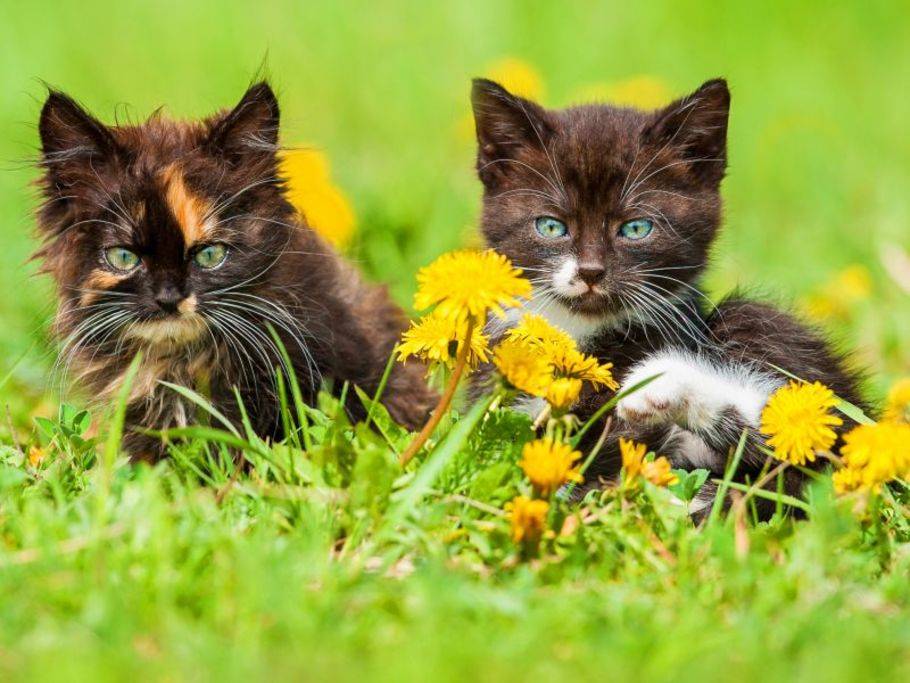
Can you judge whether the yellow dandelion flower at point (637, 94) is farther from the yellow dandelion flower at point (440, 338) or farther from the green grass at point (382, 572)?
the yellow dandelion flower at point (440, 338)

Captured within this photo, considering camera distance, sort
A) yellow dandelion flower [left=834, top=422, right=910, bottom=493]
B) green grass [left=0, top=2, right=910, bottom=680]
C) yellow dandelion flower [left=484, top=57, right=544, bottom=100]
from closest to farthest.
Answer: green grass [left=0, top=2, right=910, bottom=680] → yellow dandelion flower [left=834, top=422, right=910, bottom=493] → yellow dandelion flower [left=484, top=57, right=544, bottom=100]

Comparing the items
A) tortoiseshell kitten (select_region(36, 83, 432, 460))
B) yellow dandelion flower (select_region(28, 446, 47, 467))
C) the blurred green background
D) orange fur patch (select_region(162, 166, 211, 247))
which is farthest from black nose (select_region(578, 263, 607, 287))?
the blurred green background

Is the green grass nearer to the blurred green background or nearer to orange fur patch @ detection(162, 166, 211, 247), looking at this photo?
orange fur patch @ detection(162, 166, 211, 247)

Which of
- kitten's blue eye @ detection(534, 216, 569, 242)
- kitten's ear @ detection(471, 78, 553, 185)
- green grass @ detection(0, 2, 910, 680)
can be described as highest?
kitten's ear @ detection(471, 78, 553, 185)

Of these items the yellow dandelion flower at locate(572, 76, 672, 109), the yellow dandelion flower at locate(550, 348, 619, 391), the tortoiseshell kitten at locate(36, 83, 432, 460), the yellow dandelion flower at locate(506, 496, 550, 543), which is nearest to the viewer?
the yellow dandelion flower at locate(506, 496, 550, 543)

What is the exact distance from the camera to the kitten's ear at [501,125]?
3477mm

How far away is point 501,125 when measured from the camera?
3557mm

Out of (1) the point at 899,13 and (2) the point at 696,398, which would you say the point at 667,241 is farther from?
(1) the point at 899,13

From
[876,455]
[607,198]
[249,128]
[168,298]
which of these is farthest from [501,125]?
[876,455]

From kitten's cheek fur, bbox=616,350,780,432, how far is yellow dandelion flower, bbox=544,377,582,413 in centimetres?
30

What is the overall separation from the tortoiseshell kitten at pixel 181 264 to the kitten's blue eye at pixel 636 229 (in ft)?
2.97

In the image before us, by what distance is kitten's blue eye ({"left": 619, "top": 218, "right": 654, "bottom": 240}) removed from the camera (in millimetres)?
3371

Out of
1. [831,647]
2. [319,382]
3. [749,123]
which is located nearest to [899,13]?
[749,123]

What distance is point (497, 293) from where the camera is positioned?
2602mm
